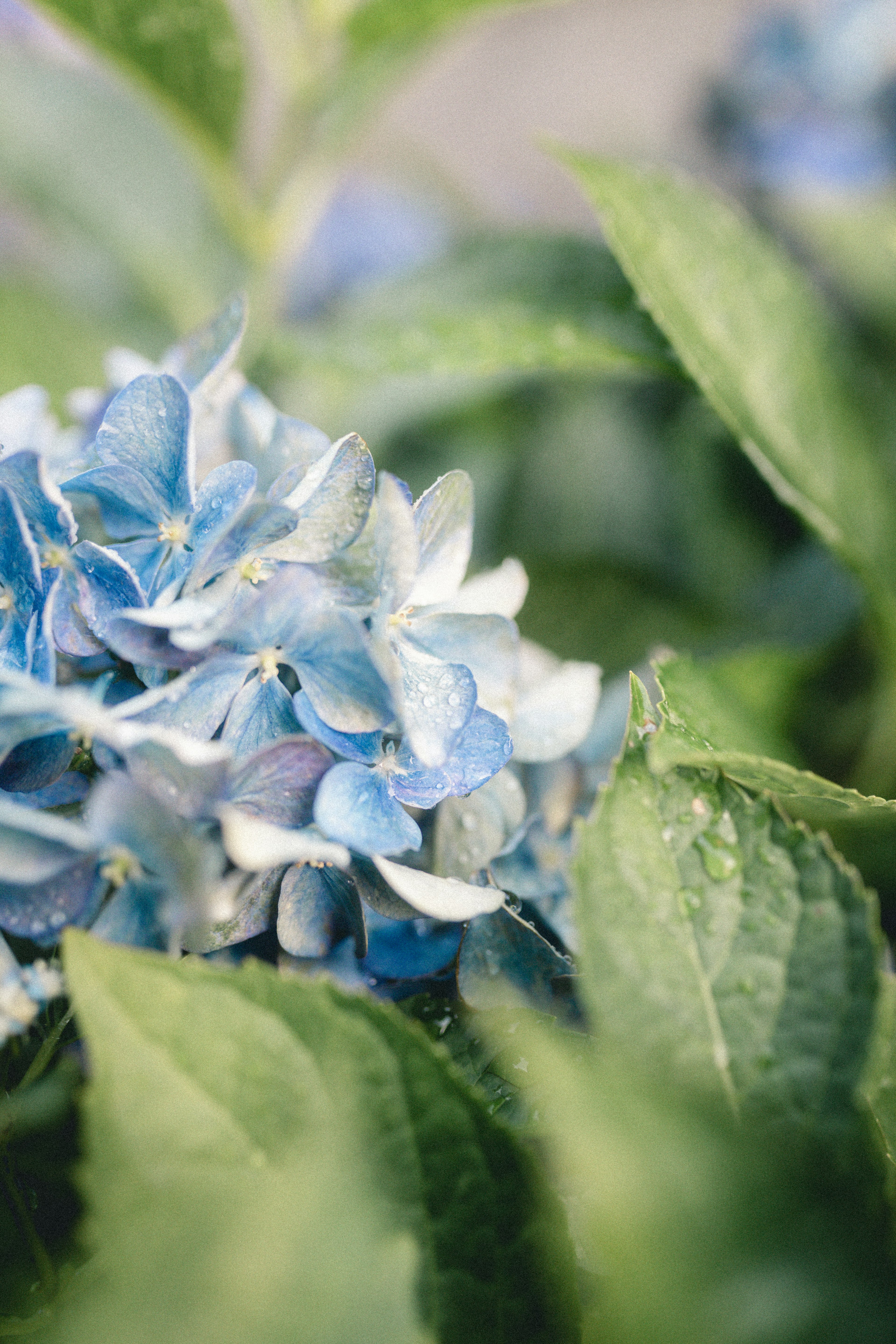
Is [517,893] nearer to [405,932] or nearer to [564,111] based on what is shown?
[405,932]

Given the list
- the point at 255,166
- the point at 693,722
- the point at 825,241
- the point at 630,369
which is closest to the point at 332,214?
the point at 255,166

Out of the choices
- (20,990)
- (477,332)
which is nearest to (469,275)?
(477,332)

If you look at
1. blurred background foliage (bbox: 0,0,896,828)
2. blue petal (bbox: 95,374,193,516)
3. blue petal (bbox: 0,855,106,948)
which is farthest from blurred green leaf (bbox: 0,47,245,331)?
blue petal (bbox: 0,855,106,948)

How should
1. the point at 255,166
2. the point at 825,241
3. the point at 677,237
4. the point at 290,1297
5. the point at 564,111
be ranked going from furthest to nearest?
the point at 564,111
the point at 255,166
the point at 825,241
the point at 677,237
the point at 290,1297

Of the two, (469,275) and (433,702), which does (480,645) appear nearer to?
(433,702)

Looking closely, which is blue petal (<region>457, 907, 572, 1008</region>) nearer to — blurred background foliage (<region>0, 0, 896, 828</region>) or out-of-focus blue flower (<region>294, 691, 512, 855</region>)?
out-of-focus blue flower (<region>294, 691, 512, 855</region>)

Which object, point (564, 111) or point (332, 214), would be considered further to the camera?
point (564, 111)

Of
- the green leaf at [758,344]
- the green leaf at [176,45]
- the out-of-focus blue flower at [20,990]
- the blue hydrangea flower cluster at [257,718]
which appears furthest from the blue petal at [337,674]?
the green leaf at [176,45]
